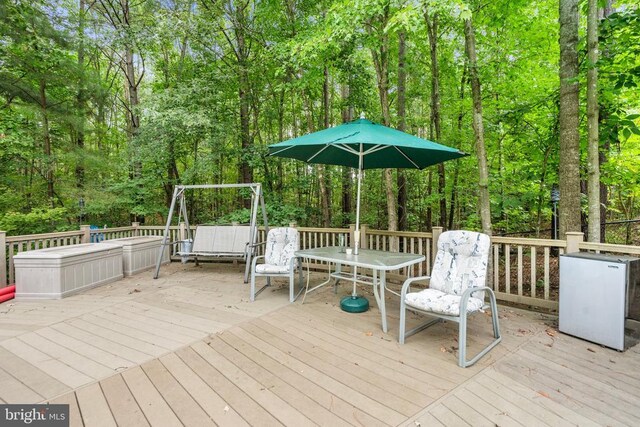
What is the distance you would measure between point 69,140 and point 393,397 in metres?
9.80

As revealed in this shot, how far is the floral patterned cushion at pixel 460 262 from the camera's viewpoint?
2895mm

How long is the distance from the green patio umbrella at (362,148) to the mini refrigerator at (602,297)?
163 centimetres

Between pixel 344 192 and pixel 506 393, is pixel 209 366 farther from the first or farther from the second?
pixel 344 192

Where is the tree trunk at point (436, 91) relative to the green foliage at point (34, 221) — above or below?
above

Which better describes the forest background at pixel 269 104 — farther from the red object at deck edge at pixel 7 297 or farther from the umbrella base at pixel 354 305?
the red object at deck edge at pixel 7 297

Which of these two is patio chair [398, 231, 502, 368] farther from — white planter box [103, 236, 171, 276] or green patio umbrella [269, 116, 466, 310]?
white planter box [103, 236, 171, 276]

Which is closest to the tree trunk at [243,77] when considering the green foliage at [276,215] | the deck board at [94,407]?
the green foliage at [276,215]

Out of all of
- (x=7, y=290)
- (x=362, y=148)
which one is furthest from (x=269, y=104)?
(x=7, y=290)

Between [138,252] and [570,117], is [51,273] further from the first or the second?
[570,117]

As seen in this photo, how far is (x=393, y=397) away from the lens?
1994mm

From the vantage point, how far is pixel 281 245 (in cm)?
448

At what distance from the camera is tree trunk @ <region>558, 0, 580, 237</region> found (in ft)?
12.4

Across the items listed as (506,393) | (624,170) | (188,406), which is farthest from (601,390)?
(624,170)

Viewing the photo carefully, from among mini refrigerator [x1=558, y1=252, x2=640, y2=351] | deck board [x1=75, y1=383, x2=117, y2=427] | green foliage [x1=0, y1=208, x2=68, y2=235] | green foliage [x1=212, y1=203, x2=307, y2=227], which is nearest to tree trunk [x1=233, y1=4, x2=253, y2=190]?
green foliage [x1=212, y1=203, x2=307, y2=227]
